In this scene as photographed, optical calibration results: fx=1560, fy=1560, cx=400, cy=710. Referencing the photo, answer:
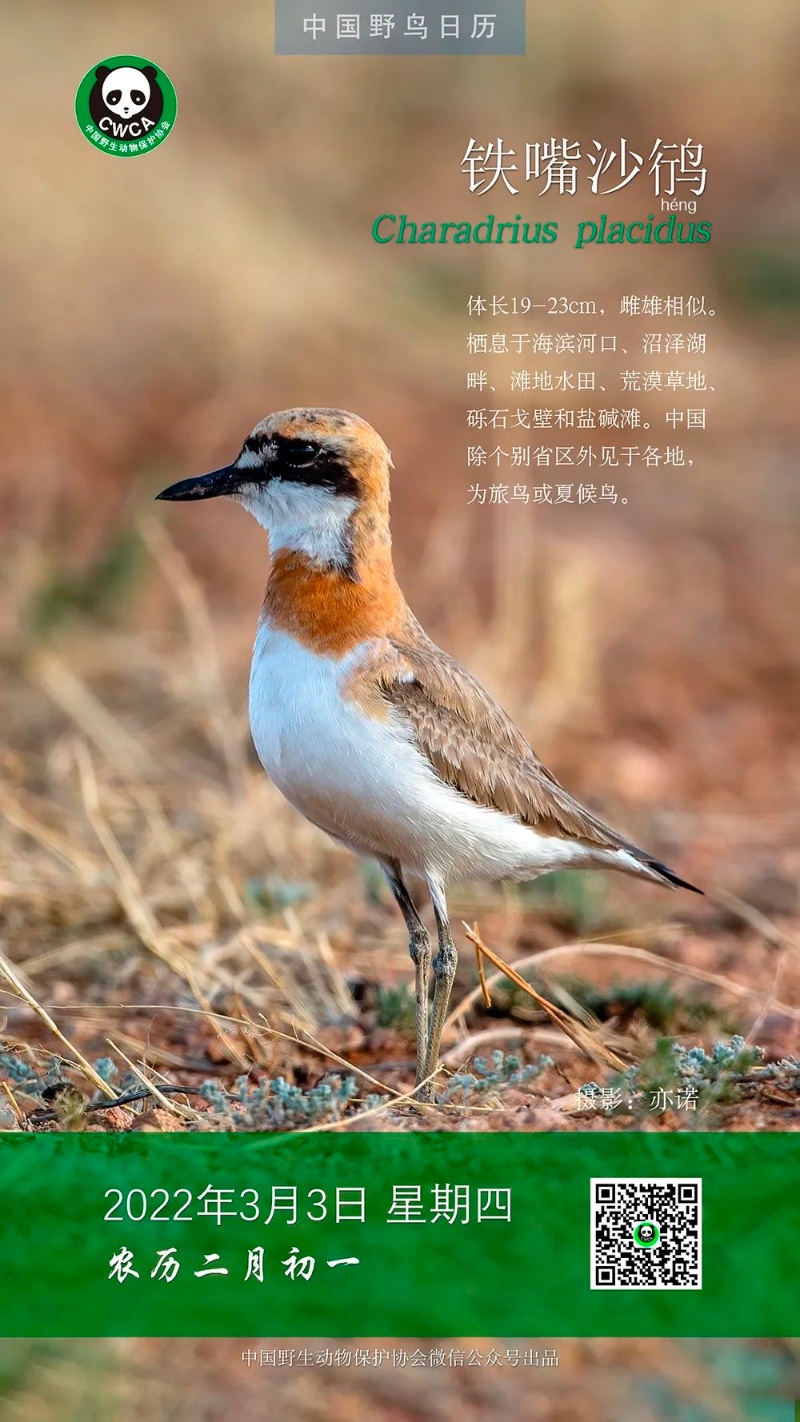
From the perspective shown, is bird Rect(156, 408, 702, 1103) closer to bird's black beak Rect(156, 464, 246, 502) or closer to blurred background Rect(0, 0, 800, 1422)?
bird's black beak Rect(156, 464, 246, 502)

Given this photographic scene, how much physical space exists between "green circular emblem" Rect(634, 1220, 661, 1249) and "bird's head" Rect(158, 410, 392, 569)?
198cm

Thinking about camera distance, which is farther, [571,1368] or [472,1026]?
[472,1026]

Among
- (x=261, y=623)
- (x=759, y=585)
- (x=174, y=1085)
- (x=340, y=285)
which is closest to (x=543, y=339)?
Answer: (x=261, y=623)

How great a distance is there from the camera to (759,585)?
10.5 metres

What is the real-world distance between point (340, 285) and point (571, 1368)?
434 inches

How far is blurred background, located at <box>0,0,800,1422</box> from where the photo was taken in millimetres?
5379

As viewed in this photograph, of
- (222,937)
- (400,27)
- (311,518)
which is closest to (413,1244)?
(311,518)

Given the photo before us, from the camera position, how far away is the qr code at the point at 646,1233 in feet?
10.6

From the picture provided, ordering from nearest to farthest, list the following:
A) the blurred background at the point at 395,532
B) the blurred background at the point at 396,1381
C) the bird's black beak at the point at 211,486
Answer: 1. the blurred background at the point at 396,1381
2. the bird's black beak at the point at 211,486
3. the blurred background at the point at 395,532

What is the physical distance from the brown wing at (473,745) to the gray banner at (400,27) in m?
1.74

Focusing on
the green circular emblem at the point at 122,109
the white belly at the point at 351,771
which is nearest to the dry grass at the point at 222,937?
the white belly at the point at 351,771

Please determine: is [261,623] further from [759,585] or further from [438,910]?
[759,585]

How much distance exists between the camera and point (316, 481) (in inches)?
174

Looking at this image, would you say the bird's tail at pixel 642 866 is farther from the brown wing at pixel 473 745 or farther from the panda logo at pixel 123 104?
the panda logo at pixel 123 104
